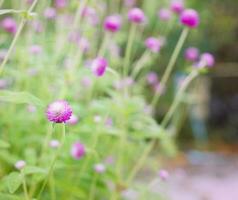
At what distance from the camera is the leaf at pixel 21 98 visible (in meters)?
0.84

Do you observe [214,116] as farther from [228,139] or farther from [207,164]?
[207,164]

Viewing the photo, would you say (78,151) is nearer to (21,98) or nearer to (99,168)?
(99,168)

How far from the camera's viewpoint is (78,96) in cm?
180

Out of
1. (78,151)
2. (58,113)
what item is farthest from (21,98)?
(78,151)

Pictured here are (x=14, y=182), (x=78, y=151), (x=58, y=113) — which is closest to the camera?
(x=58, y=113)

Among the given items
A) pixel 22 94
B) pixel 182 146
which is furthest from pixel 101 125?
pixel 182 146

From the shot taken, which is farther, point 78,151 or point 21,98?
point 78,151

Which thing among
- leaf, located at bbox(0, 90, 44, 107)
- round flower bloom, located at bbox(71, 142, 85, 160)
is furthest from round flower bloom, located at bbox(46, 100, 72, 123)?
round flower bloom, located at bbox(71, 142, 85, 160)

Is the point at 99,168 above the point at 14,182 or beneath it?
beneath

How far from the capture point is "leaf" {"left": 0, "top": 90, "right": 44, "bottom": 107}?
2.77 ft

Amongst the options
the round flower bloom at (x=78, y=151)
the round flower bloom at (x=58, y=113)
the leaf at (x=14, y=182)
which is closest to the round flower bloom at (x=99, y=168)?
the round flower bloom at (x=78, y=151)

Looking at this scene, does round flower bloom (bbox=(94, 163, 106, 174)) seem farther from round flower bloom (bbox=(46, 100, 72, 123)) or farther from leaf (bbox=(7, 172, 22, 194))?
round flower bloom (bbox=(46, 100, 72, 123))

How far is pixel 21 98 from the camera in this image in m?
0.85

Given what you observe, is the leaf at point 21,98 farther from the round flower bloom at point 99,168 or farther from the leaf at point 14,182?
the round flower bloom at point 99,168
